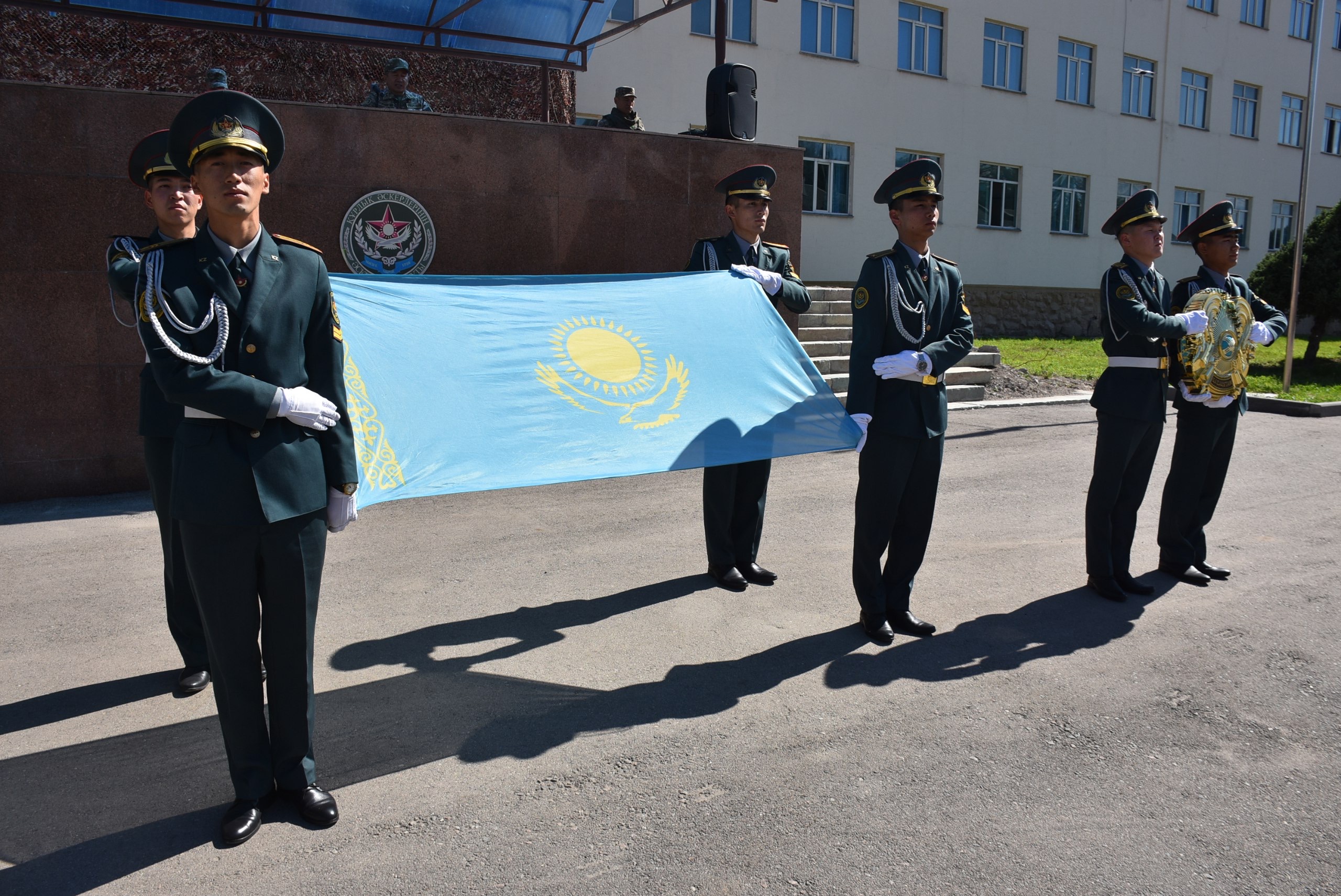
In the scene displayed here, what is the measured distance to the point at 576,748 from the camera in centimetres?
352

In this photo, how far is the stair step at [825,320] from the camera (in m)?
13.6

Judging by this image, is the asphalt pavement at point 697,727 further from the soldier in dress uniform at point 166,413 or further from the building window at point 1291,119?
the building window at point 1291,119

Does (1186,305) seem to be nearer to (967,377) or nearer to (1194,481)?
(1194,481)

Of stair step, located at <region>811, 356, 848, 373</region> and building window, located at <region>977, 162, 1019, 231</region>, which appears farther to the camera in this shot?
building window, located at <region>977, 162, 1019, 231</region>

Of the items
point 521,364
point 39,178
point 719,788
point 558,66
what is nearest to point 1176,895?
point 719,788

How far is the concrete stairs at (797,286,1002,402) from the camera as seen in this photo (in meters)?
12.2

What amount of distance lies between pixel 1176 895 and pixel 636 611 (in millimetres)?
2818

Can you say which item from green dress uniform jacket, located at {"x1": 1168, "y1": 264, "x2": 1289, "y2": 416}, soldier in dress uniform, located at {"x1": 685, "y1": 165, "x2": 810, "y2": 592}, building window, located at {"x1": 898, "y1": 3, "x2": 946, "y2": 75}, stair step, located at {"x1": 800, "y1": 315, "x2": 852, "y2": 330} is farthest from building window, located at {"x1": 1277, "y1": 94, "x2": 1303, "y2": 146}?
soldier in dress uniform, located at {"x1": 685, "y1": 165, "x2": 810, "y2": 592}

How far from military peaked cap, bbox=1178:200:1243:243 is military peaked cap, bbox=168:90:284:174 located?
4.83 meters

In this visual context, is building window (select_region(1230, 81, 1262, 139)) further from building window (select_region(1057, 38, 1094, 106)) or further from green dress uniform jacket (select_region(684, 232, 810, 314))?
green dress uniform jacket (select_region(684, 232, 810, 314))

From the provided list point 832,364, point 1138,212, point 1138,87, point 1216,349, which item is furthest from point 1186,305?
point 1138,87

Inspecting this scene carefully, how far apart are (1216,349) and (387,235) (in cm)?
667

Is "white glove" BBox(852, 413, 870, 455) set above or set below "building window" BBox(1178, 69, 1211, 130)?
below

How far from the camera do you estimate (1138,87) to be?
2450 cm
